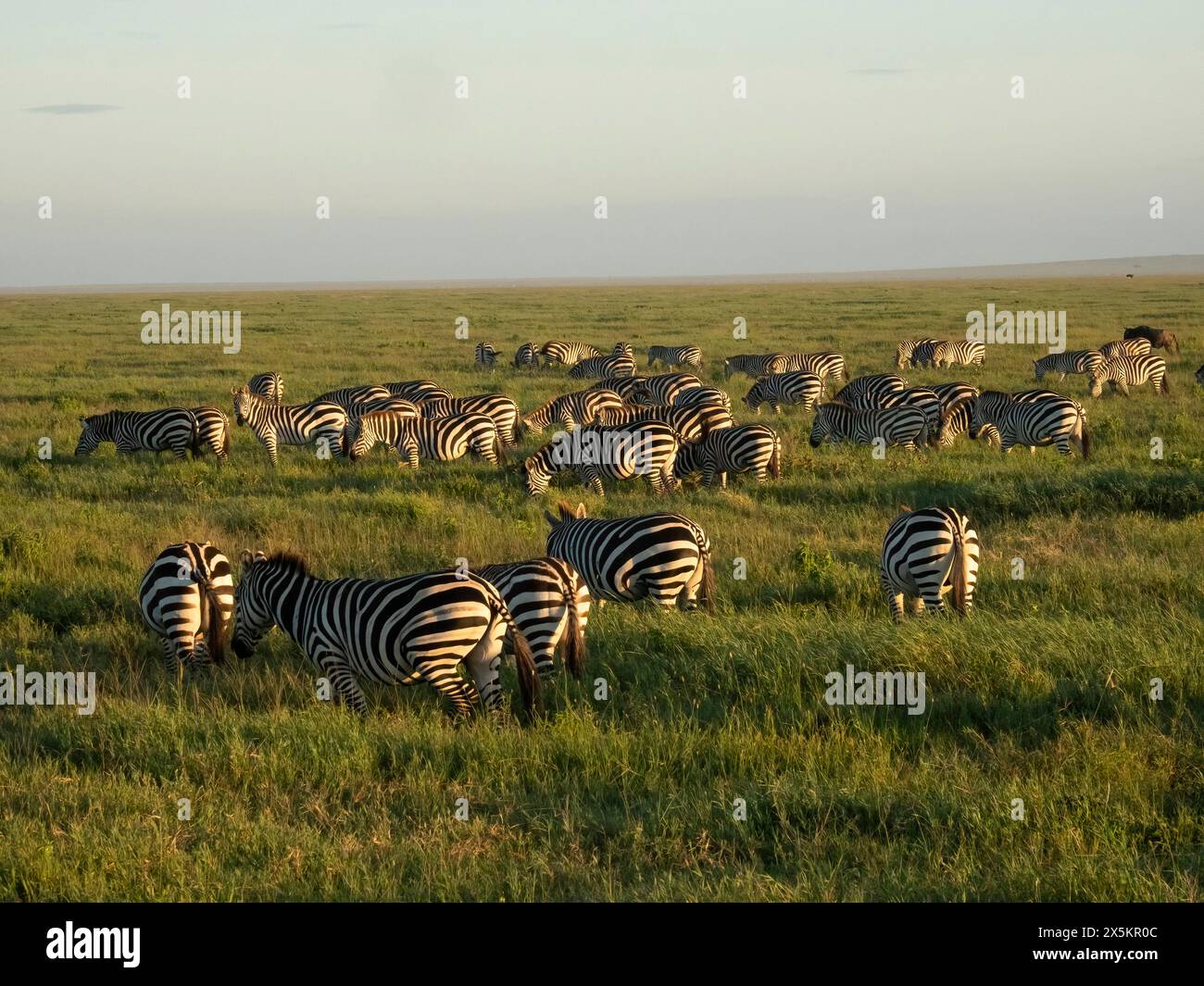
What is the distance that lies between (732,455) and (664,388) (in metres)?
9.16

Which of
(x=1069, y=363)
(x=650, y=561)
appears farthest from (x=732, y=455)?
(x=1069, y=363)

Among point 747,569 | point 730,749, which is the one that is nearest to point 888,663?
point 730,749

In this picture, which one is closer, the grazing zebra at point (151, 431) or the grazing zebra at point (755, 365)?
the grazing zebra at point (151, 431)

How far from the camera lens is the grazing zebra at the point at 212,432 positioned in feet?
66.7

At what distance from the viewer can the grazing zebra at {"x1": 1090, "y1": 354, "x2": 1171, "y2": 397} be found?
1093 inches

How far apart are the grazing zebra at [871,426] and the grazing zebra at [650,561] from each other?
35.5ft

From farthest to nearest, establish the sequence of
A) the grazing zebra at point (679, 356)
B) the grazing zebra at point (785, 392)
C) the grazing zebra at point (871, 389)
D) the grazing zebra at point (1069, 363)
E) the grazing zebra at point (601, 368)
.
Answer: the grazing zebra at point (679, 356), the grazing zebra at point (601, 368), the grazing zebra at point (1069, 363), the grazing zebra at point (785, 392), the grazing zebra at point (871, 389)

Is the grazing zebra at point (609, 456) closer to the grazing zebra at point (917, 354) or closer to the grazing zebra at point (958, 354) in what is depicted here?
the grazing zebra at point (917, 354)

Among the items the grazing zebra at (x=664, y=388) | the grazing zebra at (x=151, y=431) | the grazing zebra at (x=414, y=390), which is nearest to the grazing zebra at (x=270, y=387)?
the grazing zebra at (x=414, y=390)

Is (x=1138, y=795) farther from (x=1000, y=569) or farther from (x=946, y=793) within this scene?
(x=1000, y=569)

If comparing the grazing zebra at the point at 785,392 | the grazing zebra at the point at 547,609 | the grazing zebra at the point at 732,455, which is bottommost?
the grazing zebra at the point at 547,609

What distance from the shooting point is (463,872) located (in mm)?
5684

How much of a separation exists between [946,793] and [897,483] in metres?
10.8

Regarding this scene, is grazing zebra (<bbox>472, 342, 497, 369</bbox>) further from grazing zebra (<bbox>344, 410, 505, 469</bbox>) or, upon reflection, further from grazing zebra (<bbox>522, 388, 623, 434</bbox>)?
grazing zebra (<bbox>344, 410, 505, 469</bbox>)
